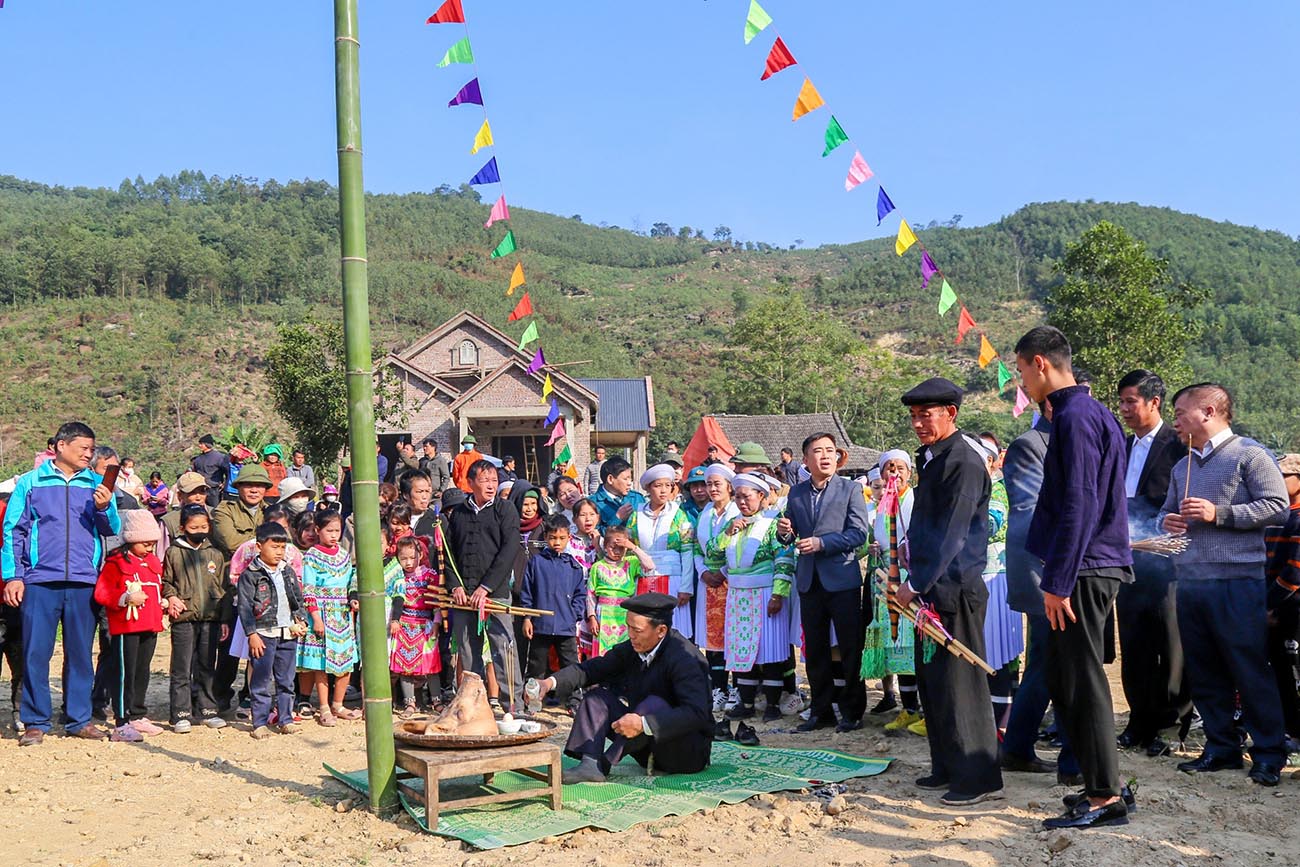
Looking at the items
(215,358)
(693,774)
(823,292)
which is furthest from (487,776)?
(823,292)

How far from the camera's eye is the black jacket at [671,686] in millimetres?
5855

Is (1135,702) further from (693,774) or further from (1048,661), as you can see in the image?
(693,774)

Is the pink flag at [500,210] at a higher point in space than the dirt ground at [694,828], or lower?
higher

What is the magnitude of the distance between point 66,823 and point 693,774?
3.16 metres

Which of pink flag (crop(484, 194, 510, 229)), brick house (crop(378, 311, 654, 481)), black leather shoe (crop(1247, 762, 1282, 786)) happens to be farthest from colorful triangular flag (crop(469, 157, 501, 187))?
brick house (crop(378, 311, 654, 481))

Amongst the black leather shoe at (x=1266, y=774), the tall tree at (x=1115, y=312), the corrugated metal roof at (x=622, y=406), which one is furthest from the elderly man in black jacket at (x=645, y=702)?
the corrugated metal roof at (x=622, y=406)

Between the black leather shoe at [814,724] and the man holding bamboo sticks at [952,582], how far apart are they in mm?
1879

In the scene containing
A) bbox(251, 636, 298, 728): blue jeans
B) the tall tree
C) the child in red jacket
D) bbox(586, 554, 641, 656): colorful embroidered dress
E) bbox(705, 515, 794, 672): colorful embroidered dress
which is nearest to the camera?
the child in red jacket

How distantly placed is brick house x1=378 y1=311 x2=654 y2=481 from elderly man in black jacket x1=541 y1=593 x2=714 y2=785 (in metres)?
25.8

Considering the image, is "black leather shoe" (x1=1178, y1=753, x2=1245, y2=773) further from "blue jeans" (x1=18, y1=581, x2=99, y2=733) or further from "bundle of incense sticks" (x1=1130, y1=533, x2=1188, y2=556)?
"blue jeans" (x1=18, y1=581, x2=99, y2=733)

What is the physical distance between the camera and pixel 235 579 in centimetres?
784

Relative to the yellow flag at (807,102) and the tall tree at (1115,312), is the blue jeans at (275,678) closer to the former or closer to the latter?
the yellow flag at (807,102)

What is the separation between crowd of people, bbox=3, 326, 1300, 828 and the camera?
522 centimetres

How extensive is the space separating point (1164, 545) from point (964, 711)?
142 cm
